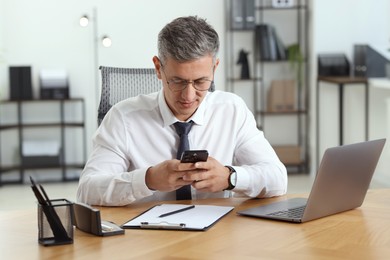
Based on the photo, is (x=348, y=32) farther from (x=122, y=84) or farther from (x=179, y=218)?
(x=179, y=218)

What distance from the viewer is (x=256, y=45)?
274 inches

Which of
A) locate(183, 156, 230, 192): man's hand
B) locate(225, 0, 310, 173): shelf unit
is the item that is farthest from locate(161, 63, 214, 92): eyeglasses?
locate(225, 0, 310, 173): shelf unit

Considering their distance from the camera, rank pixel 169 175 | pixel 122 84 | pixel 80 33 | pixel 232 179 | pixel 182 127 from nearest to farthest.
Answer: pixel 169 175, pixel 232 179, pixel 182 127, pixel 122 84, pixel 80 33

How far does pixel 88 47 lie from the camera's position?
6.77m

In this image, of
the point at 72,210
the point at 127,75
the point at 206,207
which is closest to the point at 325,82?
the point at 127,75

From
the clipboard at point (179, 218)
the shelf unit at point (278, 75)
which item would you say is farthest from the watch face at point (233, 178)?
the shelf unit at point (278, 75)

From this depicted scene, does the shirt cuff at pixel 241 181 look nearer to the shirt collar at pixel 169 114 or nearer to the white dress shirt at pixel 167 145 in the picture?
the white dress shirt at pixel 167 145

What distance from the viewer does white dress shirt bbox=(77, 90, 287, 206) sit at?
2.55 m

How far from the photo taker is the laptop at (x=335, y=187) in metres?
2.19

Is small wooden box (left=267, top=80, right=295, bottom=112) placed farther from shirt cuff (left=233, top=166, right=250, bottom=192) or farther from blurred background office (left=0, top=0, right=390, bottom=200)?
shirt cuff (left=233, top=166, right=250, bottom=192)

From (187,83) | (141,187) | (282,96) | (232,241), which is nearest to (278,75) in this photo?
(282,96)

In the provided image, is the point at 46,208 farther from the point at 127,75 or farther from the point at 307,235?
the point at 127,75

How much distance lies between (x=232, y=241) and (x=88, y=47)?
495cm

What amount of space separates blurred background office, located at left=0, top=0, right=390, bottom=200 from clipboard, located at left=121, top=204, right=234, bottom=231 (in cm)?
439
